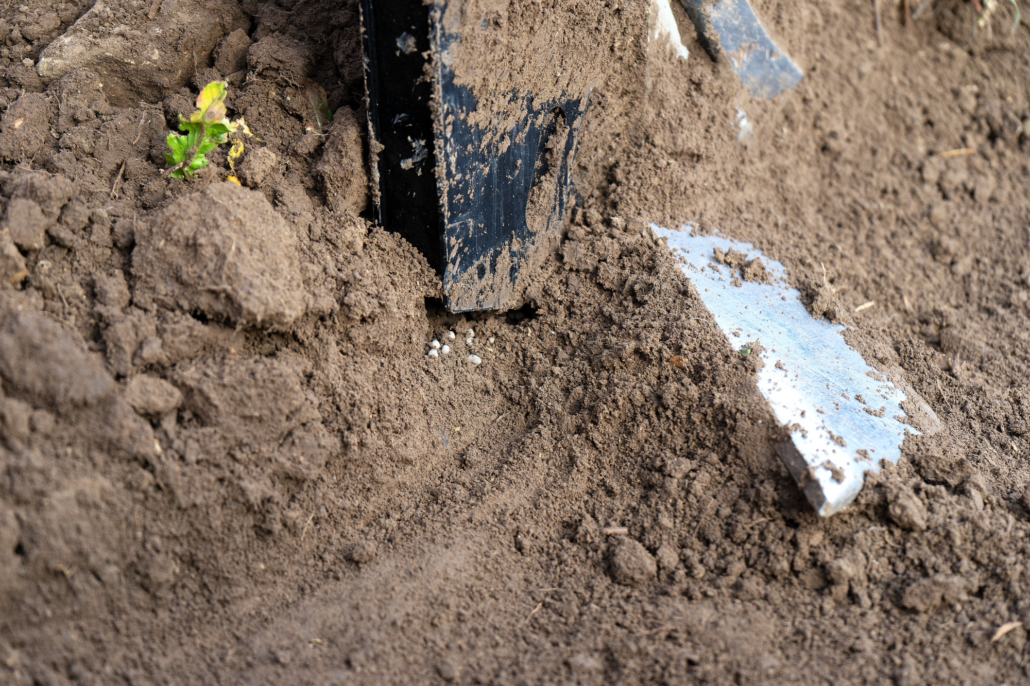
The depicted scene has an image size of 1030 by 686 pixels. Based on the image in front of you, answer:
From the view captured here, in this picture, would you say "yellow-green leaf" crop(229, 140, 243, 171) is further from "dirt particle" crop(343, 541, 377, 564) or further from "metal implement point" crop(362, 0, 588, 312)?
"dirt particle" crop(343, 541, 377, 564)

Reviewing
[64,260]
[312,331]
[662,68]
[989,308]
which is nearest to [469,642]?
[312,331]

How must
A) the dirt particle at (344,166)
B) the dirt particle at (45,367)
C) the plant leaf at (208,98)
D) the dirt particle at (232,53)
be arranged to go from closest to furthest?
the dirt particle at (45,367) < the plant leaf at (208,98) < the dirt particle at (344,166) < the dirt particle at (232,53)

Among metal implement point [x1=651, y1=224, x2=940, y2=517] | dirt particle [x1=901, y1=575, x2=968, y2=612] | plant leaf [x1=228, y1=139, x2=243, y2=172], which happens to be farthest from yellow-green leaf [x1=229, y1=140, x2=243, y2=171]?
dirt particle [x1=901, y1=575, x2=968, y2=612]

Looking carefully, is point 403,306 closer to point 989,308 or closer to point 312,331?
point 312,331

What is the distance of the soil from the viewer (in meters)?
1.55

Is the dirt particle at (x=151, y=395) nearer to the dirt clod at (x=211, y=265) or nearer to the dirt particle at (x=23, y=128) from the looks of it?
the dirt clod at (x=211, y=265)

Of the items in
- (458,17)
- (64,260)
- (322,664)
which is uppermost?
(458,17)

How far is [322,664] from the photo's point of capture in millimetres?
1550

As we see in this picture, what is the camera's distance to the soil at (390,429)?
1.55 metres

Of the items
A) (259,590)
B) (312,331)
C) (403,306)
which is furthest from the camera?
(403,306)

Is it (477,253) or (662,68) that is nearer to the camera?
(477,253)

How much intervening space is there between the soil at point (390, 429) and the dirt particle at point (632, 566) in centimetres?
1

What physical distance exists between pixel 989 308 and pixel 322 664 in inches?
99.4

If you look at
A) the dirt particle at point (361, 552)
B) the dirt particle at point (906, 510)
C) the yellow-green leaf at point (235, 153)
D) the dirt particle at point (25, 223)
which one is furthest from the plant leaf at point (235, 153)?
the dirt particle at point (906, 510)
